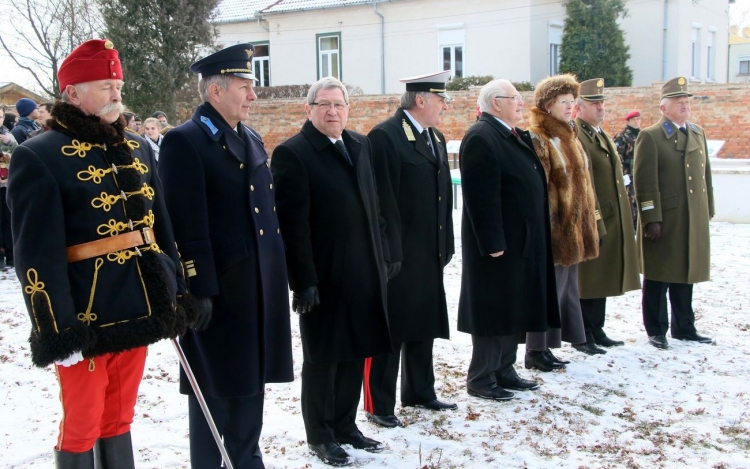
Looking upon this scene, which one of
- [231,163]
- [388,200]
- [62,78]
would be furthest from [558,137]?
[62,78]

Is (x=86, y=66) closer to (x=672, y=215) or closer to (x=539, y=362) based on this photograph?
(x=539, y=362)

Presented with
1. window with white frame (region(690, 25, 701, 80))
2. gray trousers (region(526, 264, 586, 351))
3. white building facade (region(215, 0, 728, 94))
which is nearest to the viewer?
gray trousers (region(526, 264, 586, 351))

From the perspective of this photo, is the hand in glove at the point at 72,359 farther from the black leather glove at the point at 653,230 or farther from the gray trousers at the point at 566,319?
the black leather glove at the point at 653,230

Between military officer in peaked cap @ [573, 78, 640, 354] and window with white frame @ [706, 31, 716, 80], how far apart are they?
22.4m

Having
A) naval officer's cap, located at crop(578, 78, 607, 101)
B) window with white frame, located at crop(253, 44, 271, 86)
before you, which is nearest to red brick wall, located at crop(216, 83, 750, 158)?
window with white frame, located at crop(253, 44, 271, 86)

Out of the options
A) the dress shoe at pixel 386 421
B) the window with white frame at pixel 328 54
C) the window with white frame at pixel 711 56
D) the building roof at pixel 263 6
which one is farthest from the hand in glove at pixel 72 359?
the window with white frame at pixel 711 56

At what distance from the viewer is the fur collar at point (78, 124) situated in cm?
310

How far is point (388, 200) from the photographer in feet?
15.2

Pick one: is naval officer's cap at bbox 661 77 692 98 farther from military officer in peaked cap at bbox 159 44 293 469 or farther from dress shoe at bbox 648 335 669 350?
military officer in peaked cap at bbox 159 44 293 469

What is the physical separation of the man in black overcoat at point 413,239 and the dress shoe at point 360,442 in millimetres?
334

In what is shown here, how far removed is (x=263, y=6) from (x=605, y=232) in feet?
79.3

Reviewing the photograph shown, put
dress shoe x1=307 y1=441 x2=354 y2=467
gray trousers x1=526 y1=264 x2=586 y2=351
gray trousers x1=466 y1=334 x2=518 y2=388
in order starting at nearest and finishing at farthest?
dress shoe x1=307 y1=441 x2=354 y2=467 < gray trousers x1=466 y1=334 x2=518 y2=388 < gray trousers x1=526 y1=264 x2=586 y2=351

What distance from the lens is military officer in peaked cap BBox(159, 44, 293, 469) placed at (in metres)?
3.47

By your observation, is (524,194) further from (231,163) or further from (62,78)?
(62,78)
